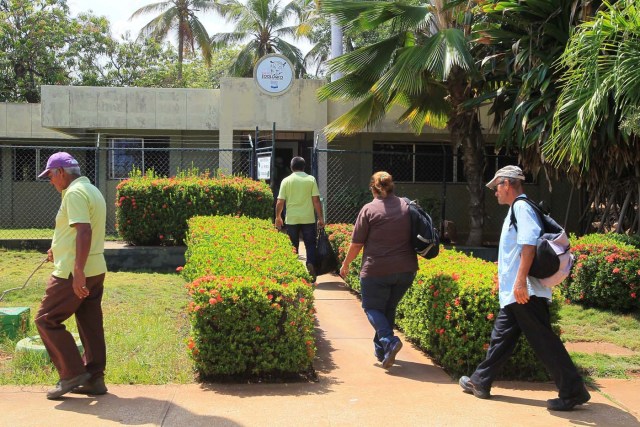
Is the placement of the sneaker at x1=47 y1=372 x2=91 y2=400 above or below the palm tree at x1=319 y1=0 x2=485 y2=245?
below

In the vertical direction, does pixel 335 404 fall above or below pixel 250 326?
below

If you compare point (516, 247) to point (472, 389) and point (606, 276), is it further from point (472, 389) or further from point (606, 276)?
point (606, 276)

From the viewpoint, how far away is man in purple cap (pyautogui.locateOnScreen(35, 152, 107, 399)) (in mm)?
4734

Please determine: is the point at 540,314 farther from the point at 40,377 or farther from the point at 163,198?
the point at 163,198

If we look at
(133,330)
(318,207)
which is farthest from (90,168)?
(133,330)

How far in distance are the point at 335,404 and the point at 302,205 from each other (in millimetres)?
4200

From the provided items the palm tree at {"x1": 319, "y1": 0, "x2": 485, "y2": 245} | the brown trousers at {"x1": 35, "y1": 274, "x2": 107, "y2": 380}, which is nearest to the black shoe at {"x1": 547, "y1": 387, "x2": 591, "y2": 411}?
the brown trousers at {"x1": 35, "y1": 274, "x2": 107, "y2": 380}

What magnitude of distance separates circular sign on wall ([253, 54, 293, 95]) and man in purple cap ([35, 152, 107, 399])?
10.8 m

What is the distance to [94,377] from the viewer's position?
4.98m

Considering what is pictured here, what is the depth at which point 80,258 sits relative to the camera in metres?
4.67

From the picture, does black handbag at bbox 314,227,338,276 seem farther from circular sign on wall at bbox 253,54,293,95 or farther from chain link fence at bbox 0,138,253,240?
chain link fence at bbox 0,138,253,240

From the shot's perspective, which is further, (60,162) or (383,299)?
(383,299)

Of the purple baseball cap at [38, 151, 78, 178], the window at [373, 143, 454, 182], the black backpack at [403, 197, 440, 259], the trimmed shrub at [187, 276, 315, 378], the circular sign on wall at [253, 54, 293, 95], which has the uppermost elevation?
the circular sign on wall at [253, 54, 293, 95]

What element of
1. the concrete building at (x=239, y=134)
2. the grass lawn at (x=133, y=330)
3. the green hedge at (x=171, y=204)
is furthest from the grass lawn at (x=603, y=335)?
the concrete building at (x=239, y=134)
